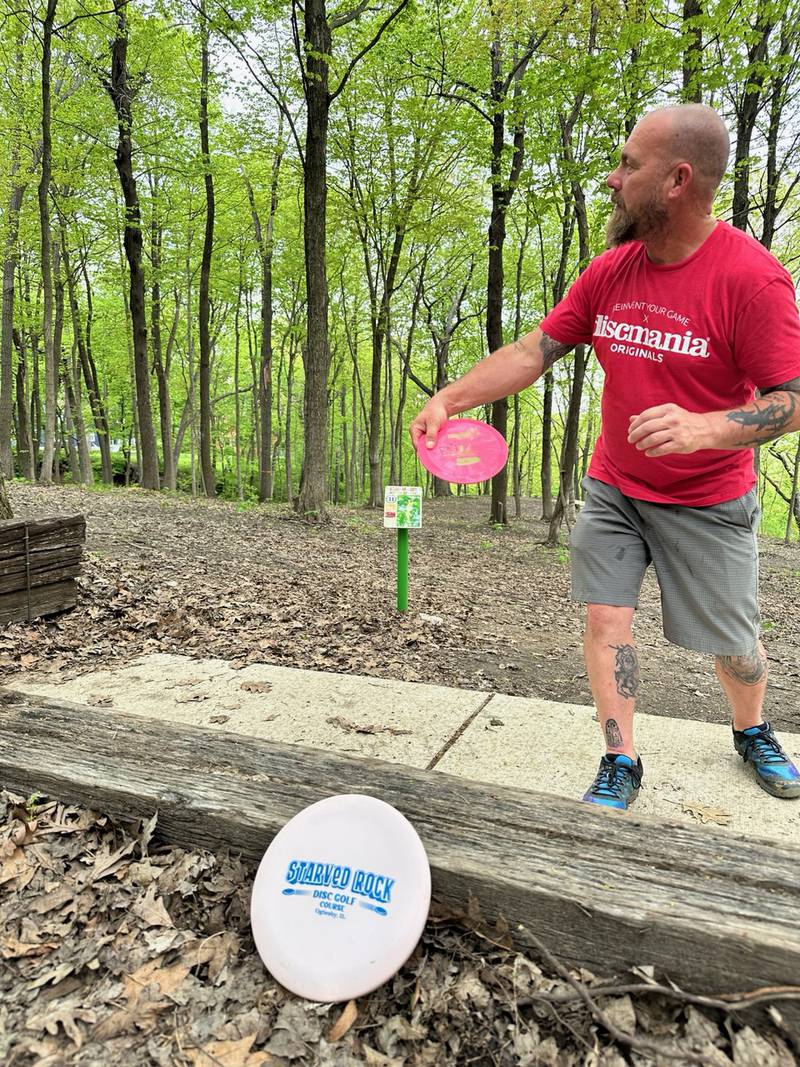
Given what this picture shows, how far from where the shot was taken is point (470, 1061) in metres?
1.18

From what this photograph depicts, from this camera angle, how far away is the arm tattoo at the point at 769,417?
178 centimetres

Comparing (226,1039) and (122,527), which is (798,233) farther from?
(226,1039)

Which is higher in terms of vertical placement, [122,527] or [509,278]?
[509,278]

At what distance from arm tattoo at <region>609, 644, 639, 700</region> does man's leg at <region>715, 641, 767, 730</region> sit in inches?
16.4

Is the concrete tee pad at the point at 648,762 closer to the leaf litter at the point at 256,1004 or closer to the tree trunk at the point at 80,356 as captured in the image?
the leaf litter at the point at 256,1004

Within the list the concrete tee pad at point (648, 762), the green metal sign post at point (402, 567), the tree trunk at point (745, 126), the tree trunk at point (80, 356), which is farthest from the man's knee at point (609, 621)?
the tree trunk at point (80, 356)

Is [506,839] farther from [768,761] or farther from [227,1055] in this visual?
[768,761]

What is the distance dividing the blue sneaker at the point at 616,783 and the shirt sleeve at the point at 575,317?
1.54m

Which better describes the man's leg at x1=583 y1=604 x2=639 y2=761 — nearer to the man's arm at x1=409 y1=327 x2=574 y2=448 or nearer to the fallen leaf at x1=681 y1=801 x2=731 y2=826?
the fallen leaf at x1=681 y1=801 x2=731 y2=826

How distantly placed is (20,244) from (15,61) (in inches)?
166

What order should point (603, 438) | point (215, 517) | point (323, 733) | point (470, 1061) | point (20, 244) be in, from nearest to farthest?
point (470, 1061) < point (603, 438) < point (323, 733) < point (215, 517) < point (20, 244)

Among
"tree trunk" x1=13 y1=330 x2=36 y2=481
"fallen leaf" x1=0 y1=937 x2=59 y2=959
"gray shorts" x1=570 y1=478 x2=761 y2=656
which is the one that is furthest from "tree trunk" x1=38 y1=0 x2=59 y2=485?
"fallen leaf" x1=0 y1=937 x2=59 y2=959

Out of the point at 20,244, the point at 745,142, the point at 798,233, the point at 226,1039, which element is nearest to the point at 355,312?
the point at 20,244

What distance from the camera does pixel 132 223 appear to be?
1391 cm
